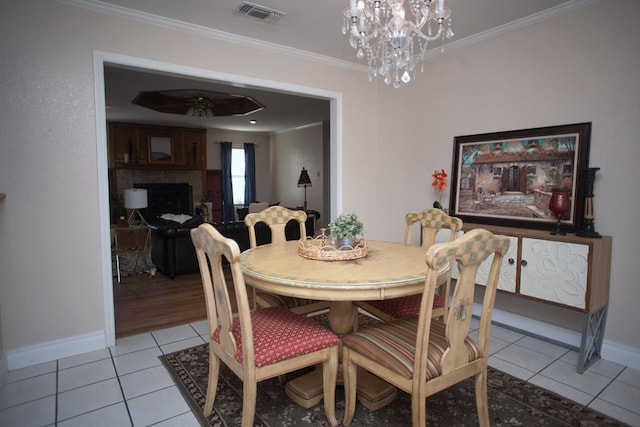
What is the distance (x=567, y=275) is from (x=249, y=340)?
2098 millimetres

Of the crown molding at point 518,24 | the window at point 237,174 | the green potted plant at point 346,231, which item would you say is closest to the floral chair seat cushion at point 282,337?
the green potted plant at point 346,231

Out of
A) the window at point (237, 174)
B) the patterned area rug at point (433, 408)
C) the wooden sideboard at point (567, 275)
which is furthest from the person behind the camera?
the window at point (237, 174)

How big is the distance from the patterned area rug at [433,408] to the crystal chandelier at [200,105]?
14.7ft

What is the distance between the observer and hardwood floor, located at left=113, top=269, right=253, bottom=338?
319 centimetres

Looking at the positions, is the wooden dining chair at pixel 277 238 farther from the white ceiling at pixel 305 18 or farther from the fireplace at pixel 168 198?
the fireplace at pixel 168 198

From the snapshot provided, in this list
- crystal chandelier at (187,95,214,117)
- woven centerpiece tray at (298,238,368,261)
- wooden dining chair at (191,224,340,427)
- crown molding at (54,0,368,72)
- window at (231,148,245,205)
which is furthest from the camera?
window at (231,148,245,205)

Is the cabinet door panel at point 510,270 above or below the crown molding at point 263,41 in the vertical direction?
below

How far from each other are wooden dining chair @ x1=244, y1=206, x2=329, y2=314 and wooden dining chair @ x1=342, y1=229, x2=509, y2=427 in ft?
2.26

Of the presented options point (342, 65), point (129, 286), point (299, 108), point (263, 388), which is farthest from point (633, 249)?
point (299, 108)

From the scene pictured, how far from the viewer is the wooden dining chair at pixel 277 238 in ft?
7.93

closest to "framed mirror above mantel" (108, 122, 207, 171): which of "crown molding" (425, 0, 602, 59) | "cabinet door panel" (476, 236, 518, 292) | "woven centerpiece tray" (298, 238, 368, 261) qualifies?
"crown molding" (425, 0, 602, 59)

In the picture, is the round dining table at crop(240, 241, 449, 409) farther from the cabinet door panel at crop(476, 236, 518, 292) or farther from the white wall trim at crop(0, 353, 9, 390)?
the white wall trim at crop(0, 353, 9, 390)

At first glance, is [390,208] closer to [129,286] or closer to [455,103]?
[455,103]

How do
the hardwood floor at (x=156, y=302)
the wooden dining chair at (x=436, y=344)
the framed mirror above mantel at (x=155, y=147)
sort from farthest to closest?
the framed mirror above mantel at (x=155, y=147), the hardwood floor at (x=156, y=302), the wooden dining chair at (x=436, y=344)
